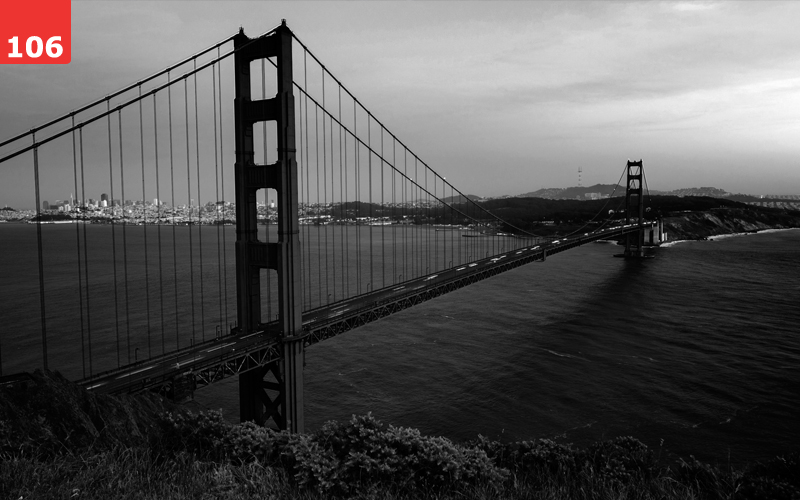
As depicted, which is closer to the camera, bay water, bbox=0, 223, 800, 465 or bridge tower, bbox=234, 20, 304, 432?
bridge tower, bbox=234, 20, 304, 432

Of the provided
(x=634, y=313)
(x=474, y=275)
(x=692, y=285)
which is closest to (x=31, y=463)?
(x=474, y=275)

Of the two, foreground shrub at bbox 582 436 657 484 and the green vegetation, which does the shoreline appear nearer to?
foreground shrub at bbox 582 436 657 484

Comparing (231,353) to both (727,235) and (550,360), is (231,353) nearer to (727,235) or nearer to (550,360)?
(550,360)

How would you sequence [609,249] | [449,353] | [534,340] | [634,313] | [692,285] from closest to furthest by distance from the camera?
[449,353] → [534,340] → [634,313] → [692,285] → [609,249]

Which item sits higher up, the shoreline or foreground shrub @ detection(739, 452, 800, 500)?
the shoreline

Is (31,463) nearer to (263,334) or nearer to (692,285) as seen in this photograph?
(263,334)

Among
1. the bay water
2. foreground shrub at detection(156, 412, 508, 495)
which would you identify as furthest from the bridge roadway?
foreground shrub at detection(156, 412, 508, 495)
